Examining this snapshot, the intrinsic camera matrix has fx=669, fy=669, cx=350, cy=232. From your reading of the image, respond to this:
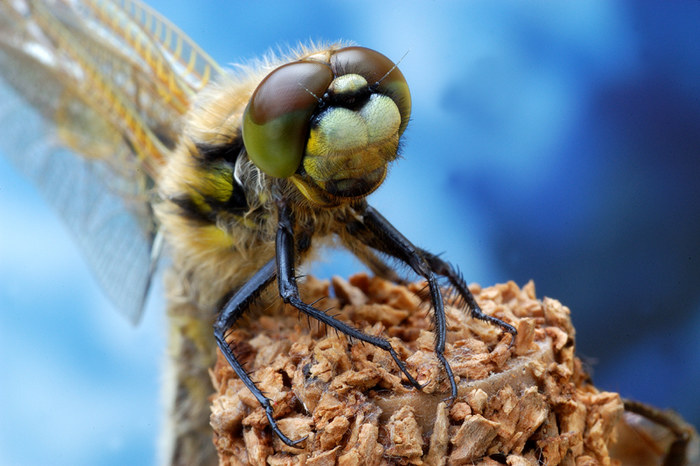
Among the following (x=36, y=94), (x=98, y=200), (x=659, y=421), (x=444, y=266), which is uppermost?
(x=36, y=94)

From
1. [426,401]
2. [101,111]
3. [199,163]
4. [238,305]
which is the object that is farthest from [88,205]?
[426,401]

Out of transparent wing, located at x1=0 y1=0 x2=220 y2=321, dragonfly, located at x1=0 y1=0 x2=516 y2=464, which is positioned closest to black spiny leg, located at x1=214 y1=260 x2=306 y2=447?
dragonfly, located at x1=0 y1=0 x2=516 y2=464

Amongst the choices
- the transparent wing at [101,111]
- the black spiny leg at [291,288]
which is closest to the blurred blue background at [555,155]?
the transparent wing at [101,111]

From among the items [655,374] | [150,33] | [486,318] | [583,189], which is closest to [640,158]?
[583,189]

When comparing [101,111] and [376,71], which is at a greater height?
[101,111]

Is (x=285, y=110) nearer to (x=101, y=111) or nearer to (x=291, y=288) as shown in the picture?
(x=291, y=288)

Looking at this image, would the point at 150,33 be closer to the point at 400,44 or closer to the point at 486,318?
the point at 400,44
